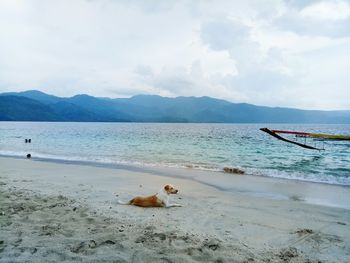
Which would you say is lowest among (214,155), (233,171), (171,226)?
(214,155)

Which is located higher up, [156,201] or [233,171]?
[156,201]

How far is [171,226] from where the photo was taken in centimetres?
667

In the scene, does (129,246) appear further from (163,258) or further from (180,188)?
(180,188)

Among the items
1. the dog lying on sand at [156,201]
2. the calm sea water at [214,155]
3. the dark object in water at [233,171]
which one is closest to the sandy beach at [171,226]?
the dog lying on sand at [156,201]

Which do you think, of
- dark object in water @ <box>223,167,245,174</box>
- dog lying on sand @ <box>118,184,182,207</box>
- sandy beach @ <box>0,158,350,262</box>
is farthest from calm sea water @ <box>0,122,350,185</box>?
dog lying on sand @ <box>118,184,182,207</box>

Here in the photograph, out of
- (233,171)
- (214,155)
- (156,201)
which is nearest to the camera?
(156,201)

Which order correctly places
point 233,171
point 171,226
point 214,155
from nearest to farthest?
point 171,226 < point 233,171 < point 214,155

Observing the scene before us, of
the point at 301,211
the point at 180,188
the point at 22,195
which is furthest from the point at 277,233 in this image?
the point at 22,195

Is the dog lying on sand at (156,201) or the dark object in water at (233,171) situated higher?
the dog lying on sand at (156,201)

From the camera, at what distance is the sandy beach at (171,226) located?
5039 millimetres

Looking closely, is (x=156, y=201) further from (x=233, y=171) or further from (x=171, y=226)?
(x=233, y=171)

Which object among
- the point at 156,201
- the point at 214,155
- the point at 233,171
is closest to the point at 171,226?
the point at 156,201

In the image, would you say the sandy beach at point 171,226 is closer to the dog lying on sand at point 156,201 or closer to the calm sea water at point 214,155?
the dog lying on sand at point 156,201

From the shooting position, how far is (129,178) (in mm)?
14086
